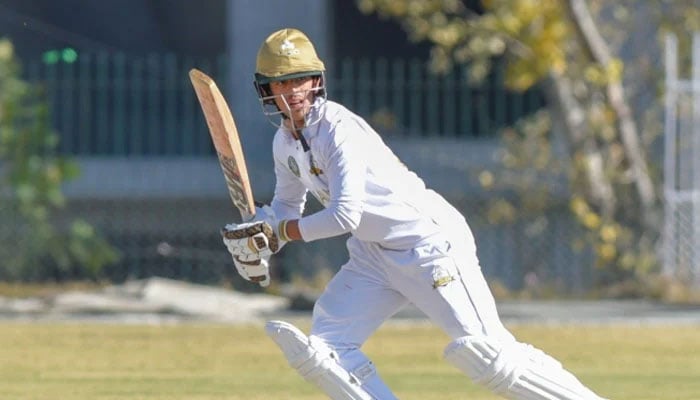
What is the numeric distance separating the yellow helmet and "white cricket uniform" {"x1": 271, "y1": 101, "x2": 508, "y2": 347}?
0.58 ft

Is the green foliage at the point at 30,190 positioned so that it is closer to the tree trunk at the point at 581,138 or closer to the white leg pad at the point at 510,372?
the tree trunk at the point at 581,138

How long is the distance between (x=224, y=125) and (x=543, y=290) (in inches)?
350

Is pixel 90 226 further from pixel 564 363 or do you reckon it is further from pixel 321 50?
pixel 564 363

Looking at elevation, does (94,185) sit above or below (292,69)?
below

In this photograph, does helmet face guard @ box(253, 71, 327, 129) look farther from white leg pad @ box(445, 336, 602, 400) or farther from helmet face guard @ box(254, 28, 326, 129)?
white leg pad @ box(445, 336, 602, 400)

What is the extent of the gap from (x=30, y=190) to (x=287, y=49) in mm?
9287

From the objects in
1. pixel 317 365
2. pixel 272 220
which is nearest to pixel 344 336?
pixel 317 365

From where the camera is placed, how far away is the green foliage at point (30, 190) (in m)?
15.4

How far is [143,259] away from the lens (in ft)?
54.1

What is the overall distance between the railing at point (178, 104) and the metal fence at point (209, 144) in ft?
0.04

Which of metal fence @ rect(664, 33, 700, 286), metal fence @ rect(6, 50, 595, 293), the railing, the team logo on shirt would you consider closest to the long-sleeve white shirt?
the team logo on shirt

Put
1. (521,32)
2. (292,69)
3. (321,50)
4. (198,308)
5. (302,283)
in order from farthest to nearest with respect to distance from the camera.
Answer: (321,50)
(302,283)
(521,32)
(198,308)
(292,69)

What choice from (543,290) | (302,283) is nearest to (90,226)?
(302,283)

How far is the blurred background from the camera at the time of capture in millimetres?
14992
